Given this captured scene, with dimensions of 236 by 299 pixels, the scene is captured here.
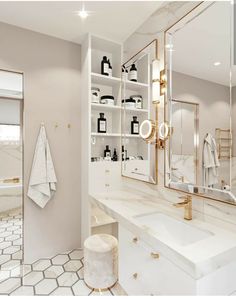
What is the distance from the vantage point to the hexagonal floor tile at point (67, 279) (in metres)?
1.70

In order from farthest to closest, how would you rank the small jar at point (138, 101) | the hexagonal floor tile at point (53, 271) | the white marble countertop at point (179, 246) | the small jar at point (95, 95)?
the small jar at point (95, 95)
the small jar at point (138, 101)
the hexagonal floor tile at point (53, 271)
the white marble countertop at point (179, 246)

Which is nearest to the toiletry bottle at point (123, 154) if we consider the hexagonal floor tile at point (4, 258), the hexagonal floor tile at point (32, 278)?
the hexagonal floor tile at point (32, 278)

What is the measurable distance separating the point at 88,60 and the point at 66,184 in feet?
4.62

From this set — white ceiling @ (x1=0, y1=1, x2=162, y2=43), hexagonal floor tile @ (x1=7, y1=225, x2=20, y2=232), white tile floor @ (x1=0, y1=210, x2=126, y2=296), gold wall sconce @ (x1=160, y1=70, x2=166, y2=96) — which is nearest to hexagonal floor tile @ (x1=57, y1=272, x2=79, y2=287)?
white tile floor @ (x1=0, y1=210, x2=126, y2=296)

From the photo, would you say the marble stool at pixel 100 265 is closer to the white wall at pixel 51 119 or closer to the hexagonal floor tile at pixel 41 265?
the hexagonal floor tile at pixel 41 265

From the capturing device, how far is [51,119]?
7.01 ft

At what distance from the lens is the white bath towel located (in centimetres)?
200

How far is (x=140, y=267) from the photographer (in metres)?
1.31

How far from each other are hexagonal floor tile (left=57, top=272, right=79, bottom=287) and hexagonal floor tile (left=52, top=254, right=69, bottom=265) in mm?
205

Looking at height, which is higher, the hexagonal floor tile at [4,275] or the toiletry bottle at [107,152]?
the toiletry bottle at [107,152]

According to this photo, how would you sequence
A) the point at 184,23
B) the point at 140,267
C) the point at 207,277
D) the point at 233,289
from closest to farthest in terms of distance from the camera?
the point at 207,277 → the point at 233,289 → the point at 140,267 → the point at 184,23

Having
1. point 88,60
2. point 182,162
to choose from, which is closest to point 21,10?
point 88,60

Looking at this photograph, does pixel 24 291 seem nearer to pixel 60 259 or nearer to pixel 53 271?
pixel 53 271

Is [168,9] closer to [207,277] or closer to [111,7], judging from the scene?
[111,7]
